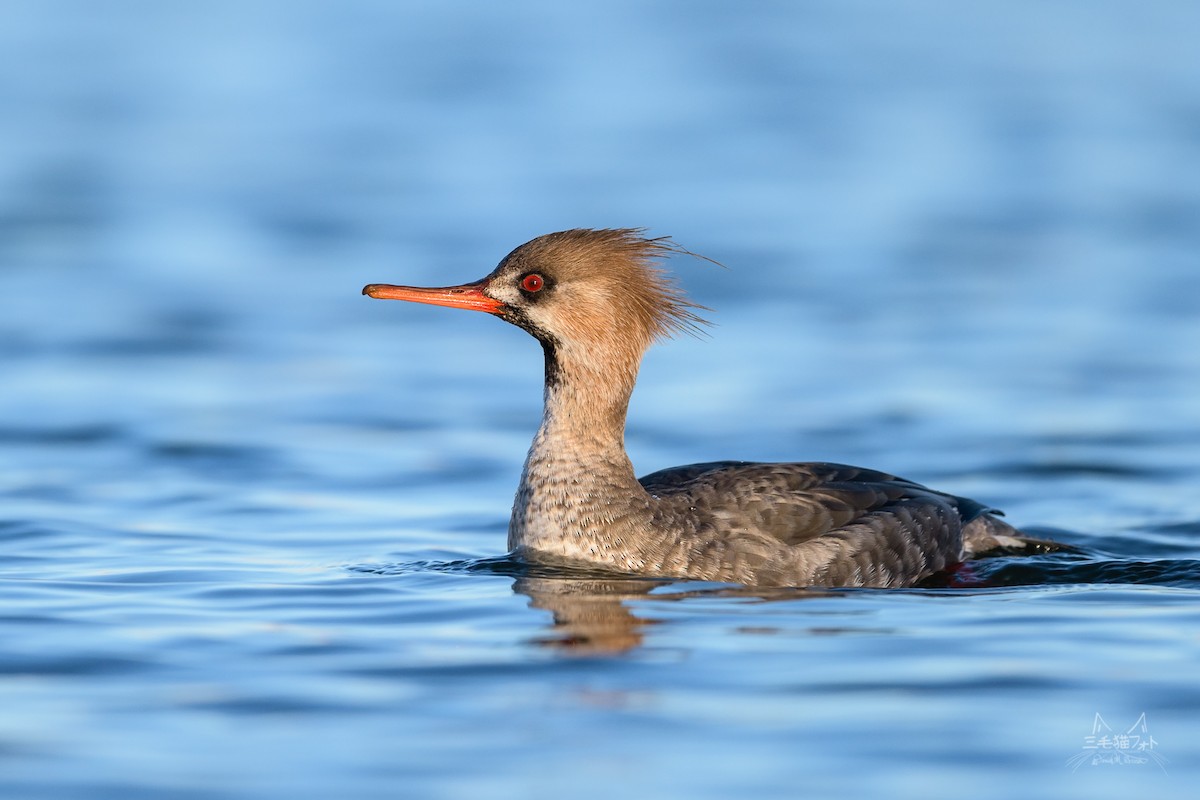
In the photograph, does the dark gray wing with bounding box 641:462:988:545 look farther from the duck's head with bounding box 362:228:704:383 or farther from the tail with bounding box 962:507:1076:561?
the duck's head with bounding box 362:228:704:383

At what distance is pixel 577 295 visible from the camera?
10117 mm

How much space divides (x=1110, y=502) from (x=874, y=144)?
14442 mm

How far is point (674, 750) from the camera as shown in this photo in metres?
7.02

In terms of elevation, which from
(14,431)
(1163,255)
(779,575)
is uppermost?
(1163,255)

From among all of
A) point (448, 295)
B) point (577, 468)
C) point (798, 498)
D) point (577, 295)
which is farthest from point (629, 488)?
point (448, 295)

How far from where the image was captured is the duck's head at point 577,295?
33.0 feet

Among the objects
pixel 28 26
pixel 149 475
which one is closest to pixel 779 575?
pixel 149 475

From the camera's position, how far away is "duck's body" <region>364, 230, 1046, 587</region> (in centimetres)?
977

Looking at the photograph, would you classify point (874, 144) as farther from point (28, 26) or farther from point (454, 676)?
point (454, 676)

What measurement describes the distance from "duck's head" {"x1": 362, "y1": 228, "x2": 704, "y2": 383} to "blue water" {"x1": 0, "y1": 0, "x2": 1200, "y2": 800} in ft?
4.21

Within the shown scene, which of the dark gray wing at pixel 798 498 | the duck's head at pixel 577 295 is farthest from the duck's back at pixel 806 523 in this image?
the duck's head at pixel 577 295

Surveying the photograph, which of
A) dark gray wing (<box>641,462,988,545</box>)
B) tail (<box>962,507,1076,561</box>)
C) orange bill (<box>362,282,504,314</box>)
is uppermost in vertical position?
orange bill (<box>362,282,504,314</box>)

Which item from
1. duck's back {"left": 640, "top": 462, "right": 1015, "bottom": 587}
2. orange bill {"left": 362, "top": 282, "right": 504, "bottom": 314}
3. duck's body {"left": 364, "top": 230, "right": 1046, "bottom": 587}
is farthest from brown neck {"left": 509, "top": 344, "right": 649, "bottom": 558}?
orange bill {"left": 362, "top": 282, "right": 504, "bottom": 314}

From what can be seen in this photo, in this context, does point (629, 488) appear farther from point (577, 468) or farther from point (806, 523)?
point (806, 523)
